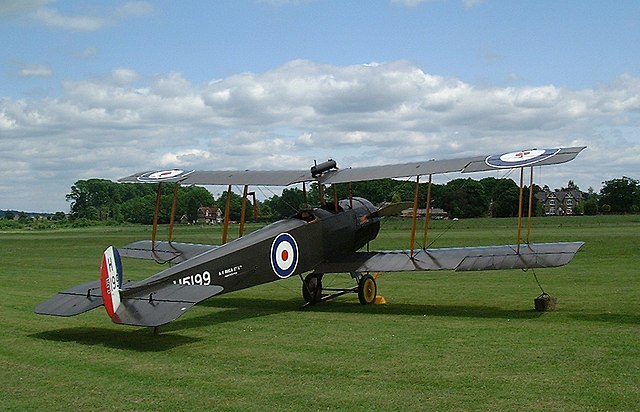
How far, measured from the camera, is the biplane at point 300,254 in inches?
363

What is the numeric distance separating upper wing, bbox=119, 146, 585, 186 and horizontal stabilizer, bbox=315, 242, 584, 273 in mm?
1508

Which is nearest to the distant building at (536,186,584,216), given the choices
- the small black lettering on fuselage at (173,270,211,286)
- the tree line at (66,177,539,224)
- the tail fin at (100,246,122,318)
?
the tree line at (66,177,539,224)

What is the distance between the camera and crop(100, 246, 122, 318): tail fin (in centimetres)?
897

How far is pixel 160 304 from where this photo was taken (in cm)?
898

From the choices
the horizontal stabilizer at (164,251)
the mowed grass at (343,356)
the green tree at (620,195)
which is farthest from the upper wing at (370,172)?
the green tree at (620,195)

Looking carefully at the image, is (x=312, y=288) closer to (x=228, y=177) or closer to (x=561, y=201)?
(x=228, y=177)

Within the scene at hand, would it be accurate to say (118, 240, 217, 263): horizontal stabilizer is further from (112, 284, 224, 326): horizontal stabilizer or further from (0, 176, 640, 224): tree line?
(112, 284, 224, 326): horizontal stabilizer

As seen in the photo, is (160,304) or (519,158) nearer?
(160,304)

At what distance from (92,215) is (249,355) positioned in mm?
124553

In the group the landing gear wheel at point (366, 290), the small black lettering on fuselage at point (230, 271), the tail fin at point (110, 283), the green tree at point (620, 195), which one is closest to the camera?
the tail fin at point (110, 283)

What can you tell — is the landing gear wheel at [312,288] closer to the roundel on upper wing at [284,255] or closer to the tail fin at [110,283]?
the roundel on upper wing at [284,255]

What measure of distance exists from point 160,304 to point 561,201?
11947 centimetres

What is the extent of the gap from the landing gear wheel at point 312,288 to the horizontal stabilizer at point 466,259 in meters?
0.52

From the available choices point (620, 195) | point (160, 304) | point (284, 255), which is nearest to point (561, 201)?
point (620, 195)
